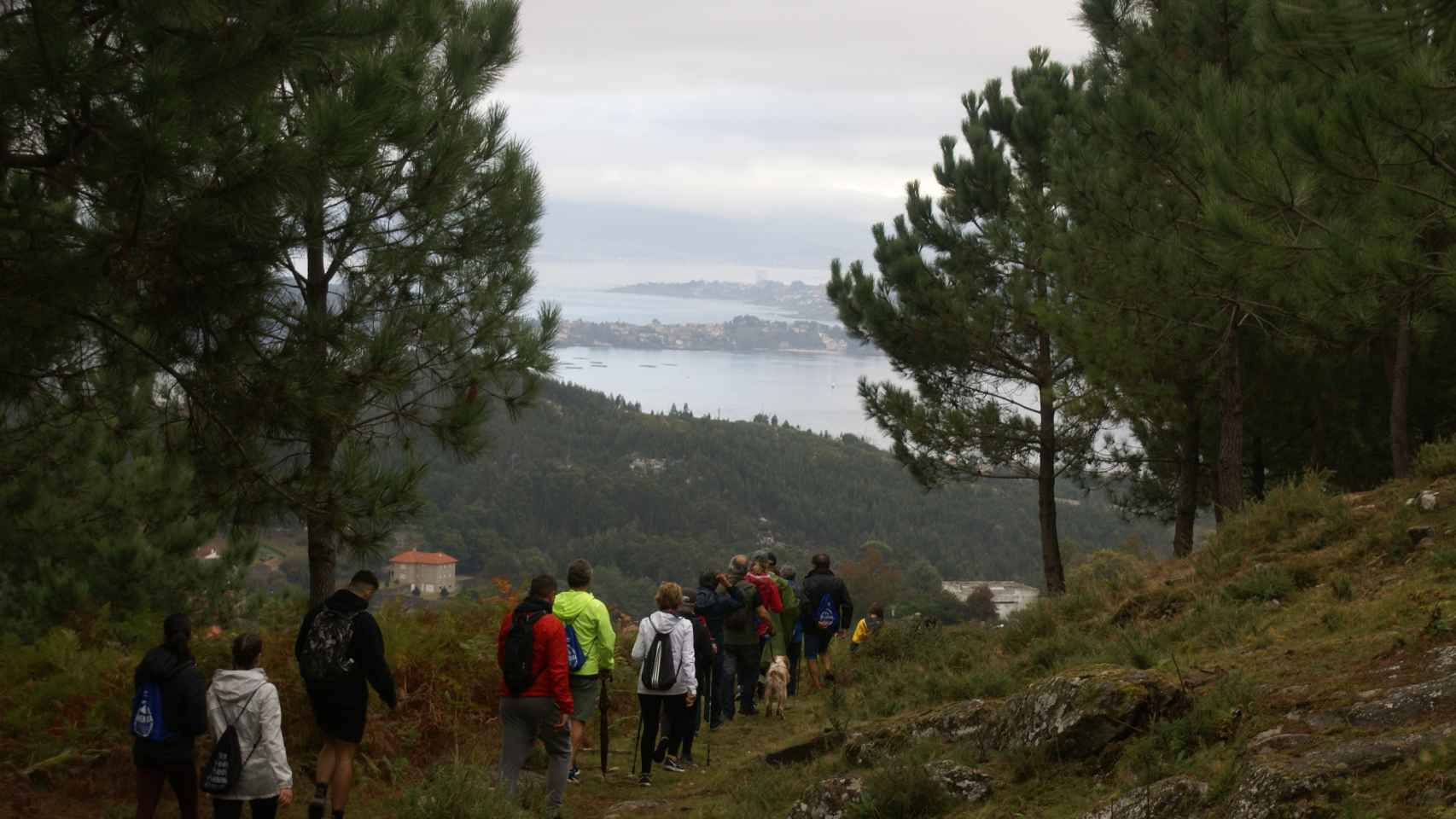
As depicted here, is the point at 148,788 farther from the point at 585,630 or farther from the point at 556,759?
the point at 585,630

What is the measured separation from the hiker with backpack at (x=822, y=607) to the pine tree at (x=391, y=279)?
3.73 metres

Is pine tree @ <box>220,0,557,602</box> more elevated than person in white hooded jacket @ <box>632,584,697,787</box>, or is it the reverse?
pine tree @ <box>220,0,557,602</box>

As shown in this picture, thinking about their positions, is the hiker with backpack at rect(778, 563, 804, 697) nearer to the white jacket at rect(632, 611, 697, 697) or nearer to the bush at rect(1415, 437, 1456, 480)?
the white jacket at rect(632, 611, 697, 697)

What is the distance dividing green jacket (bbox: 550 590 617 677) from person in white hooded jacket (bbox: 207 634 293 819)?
2311mm

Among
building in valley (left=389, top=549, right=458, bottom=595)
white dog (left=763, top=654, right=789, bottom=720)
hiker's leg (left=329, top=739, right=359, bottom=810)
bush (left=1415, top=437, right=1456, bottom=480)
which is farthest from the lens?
building in valley (left=389, top=549, right=458, bottom=595)

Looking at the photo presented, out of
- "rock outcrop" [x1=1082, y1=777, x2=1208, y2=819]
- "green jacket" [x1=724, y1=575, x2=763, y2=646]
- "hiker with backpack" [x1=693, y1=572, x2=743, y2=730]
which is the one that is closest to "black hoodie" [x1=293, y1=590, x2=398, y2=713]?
"rock outcrop" [x1=1082, y1=777, x2=1208, y2=819]

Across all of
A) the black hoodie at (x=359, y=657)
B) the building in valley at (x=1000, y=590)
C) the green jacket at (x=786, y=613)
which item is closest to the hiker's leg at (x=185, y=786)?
the black hoodie at (x=359, y=657)

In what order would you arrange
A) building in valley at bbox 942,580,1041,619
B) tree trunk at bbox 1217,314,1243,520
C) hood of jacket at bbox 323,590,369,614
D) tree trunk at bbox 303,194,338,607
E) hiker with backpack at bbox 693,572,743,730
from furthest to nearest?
building in valley at bbox 942,580,1041,619, tree trunk at bbox 1217,314,1243,520, hiker with backpack at bbox 693,572,743,730, tree trunk at bbox 303,194,338,607, hood of jacket at bbox 323,590,369,614

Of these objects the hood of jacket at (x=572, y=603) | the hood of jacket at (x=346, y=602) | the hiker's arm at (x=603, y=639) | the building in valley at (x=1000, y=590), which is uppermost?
the hood of jacket at (x=346, y=602)

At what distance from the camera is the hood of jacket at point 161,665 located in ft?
21.5

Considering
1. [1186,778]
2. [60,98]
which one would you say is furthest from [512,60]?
[1186,778]

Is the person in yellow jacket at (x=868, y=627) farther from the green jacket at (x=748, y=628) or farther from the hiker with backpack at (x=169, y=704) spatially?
the hiker with backpack at (x=169, y=704)

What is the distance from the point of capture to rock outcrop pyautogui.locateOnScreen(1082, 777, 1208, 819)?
5.24 m

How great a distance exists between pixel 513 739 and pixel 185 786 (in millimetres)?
1904
